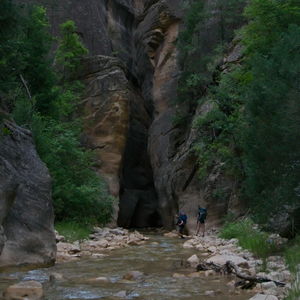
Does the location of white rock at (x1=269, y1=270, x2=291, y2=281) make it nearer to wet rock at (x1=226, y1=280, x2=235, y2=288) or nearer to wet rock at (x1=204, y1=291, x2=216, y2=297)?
wet rock at (x1=226, y1=280, x2=235, y2=288)

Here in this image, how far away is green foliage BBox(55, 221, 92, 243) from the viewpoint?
15479mm

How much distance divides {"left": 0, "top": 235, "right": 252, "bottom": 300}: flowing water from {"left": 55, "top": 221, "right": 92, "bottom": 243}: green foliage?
14.7ft

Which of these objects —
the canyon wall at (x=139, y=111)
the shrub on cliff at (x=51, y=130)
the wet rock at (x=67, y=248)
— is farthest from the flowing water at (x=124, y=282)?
the canyon wall at (x=139, y=111)

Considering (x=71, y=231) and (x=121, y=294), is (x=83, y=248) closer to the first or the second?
(x=71, y=231)

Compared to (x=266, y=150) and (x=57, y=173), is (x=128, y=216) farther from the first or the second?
(x=266, y=150)

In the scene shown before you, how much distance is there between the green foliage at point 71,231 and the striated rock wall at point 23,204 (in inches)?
177

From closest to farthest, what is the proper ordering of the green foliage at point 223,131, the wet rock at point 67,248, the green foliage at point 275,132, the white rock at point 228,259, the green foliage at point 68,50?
the white rock at point 228,259, the green foliage at point 275,132, the wet rock at point 67,248, the green foliage at point 223,131, the green foliage at point 68,50

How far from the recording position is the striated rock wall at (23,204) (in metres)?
9.22

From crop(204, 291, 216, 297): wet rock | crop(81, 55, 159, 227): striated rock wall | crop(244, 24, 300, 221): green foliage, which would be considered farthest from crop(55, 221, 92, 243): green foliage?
crop(81, 55, 159, 227): striated rock wall

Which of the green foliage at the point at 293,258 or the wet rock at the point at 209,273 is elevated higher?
the green foliage at the point at 293,258

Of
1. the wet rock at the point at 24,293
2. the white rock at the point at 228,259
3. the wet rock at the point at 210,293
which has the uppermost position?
the wet rock at the point at 24,293

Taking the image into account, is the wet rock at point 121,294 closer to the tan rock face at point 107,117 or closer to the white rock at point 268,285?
the white rock at point 268,285

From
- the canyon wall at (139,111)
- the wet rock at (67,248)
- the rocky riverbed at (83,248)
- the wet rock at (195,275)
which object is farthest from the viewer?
the canyon wall at (139,111)

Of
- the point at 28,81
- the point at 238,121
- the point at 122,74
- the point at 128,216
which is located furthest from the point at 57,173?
the point at 128,216
